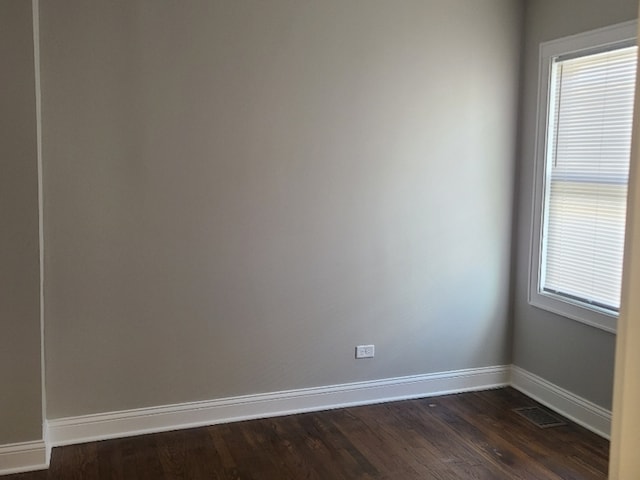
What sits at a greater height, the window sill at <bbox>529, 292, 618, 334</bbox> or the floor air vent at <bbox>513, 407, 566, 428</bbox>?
the window sill at <bbox>529, 292, 618, 334</bbox>

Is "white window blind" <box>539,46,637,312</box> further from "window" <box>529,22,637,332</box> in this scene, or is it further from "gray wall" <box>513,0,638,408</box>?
"gray wall" <box>513,0,638,408</box>

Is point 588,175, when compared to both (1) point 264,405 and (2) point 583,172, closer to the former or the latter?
(2) point 583,172

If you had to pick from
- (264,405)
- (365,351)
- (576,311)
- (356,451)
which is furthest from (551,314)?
(264,405)

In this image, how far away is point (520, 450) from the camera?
3330 mm

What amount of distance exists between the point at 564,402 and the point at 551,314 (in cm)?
53

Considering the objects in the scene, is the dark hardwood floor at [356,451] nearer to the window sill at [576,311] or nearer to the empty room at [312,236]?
the empty room at [312,236]

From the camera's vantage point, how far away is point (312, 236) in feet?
12.0

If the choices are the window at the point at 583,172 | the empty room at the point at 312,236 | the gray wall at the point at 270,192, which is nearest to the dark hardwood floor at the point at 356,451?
the empty room at the point at 312,236

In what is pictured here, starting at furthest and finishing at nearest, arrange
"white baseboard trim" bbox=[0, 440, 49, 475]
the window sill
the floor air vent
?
the floor air vent
the window sill
"white baseboard trim" bbox=[0, 440, 49, 475]

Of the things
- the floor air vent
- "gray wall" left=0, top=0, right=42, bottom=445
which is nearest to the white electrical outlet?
the floor air vent

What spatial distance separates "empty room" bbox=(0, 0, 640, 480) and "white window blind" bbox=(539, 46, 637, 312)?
0.02m

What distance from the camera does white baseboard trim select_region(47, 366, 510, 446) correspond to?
3.32m

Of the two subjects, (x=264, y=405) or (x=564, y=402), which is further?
(x=564, y=402)

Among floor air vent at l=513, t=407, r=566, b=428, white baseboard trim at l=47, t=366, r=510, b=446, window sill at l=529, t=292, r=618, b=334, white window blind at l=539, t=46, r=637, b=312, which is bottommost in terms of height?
floor air vent at l=513, t=407, r=566, b=428
